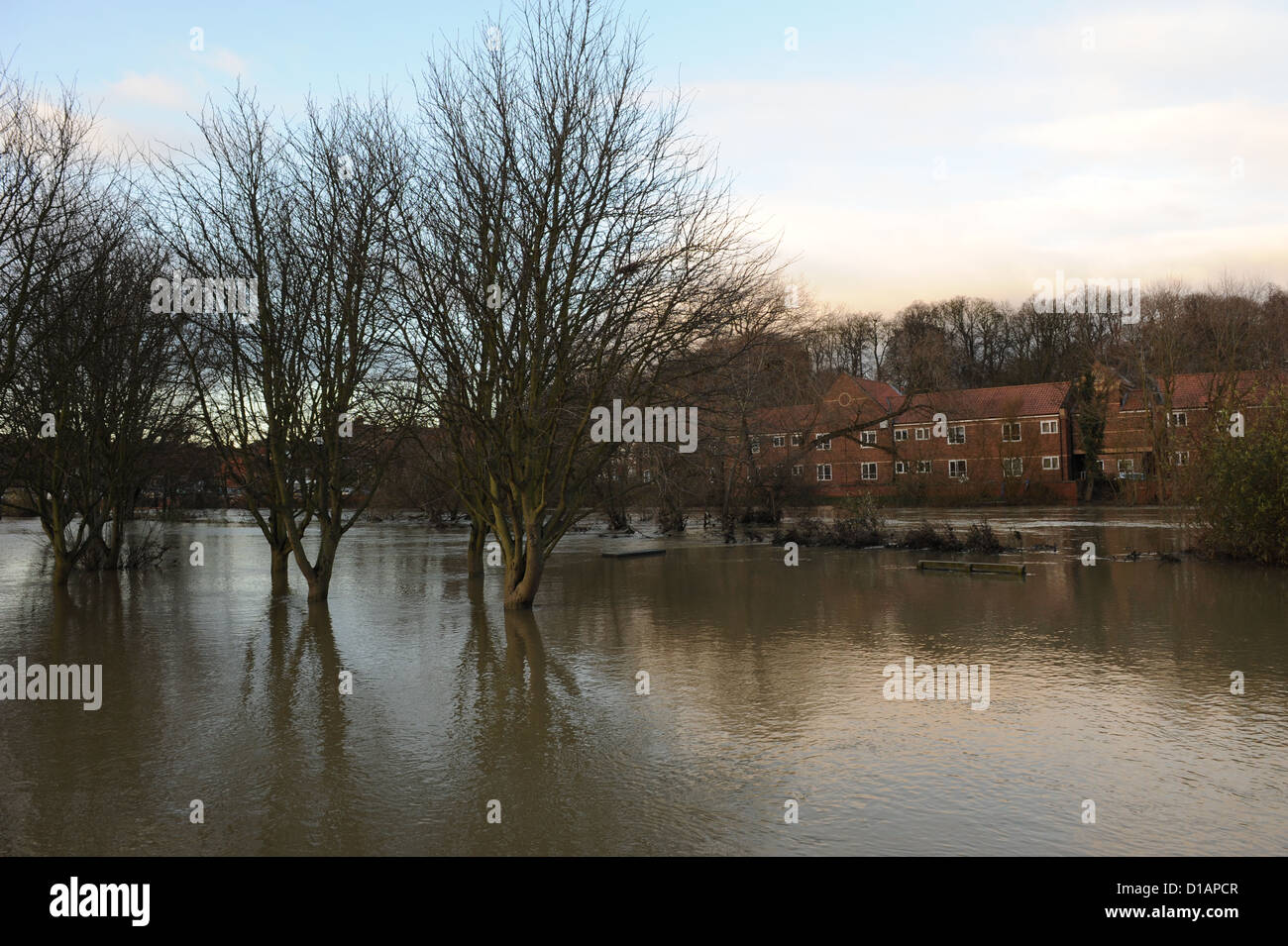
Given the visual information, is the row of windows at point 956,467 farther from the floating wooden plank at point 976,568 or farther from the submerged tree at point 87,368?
the submerged tree at point 87,368

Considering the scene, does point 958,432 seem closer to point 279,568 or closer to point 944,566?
point 944,566

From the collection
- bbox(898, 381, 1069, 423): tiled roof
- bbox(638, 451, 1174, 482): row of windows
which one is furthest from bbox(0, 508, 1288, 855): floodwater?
bbox(898, 381, 1069, 423): tiled roof

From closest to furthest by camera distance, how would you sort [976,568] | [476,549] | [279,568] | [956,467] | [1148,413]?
[279,568], [976,568], [476,549], [1148,413], [956,467]

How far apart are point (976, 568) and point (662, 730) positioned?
16.0 meters
